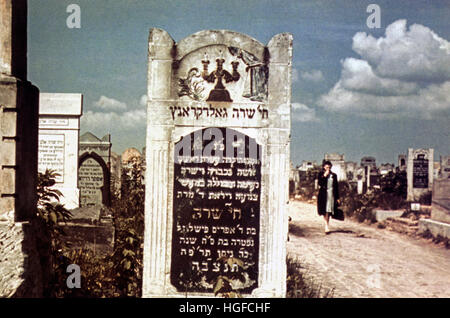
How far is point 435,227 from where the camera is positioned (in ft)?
36.3

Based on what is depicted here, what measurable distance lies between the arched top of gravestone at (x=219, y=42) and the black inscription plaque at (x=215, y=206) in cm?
91

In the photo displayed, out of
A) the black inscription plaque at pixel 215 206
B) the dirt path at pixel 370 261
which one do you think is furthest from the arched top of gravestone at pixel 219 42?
the dirt path at pixel 370 261

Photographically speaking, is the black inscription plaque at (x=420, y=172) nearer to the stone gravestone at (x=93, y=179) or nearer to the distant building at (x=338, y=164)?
the distant building at (x=338, y=164)

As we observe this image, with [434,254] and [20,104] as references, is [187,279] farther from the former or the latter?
[434,254]

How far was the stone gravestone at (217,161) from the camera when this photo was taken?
5102 mm

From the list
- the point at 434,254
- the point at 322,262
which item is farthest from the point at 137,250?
the point at 434,254

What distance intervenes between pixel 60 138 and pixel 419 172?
12720 mm

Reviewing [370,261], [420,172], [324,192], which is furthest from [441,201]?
[420,172]

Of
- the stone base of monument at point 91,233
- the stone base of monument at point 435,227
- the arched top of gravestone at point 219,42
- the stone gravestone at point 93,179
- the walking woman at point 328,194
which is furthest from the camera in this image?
the walking woman at point 328,194

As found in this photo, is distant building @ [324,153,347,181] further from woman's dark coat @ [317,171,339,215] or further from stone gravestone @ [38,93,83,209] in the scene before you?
stone gravestone @ [38,93,83,209]

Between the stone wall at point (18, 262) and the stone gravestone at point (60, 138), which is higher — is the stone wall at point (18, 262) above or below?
below

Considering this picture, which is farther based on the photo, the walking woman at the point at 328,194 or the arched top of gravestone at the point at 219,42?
the walking woman at the point at 328,194

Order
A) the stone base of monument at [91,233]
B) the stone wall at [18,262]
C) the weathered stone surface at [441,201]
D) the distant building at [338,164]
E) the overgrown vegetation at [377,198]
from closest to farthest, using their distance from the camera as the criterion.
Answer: the stone wall at [18,262] → the stone base of monument at [91,233] → the weathered stone surface at [441,201] → the overgrown vegetation at [377,198] → the distant building at [338,164]
